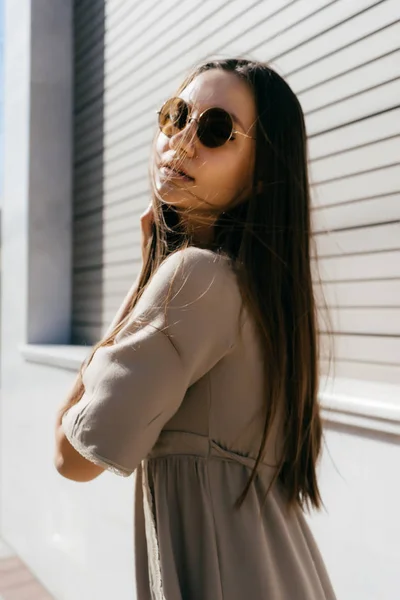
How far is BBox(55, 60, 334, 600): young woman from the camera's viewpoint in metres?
0.92

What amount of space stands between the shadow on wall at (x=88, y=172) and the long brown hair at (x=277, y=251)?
3241 mm

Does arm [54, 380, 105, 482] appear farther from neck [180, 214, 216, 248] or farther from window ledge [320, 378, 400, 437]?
window ledge [320, 378, 400, 437]

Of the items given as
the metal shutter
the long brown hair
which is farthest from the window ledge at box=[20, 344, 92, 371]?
the long brown hair

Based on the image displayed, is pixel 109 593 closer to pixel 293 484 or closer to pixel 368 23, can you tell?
pixel 293 484

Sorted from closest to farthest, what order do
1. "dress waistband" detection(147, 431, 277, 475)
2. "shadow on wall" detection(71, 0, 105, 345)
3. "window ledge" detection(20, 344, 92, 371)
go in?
"dress waistband" detection(147, 431, 277, 475)
"window ledge" detection(20, 344, 92, 371)
"shadow on wall" detection(71, 0, 105, 345)

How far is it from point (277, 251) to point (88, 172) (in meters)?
3.77

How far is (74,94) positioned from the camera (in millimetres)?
4848

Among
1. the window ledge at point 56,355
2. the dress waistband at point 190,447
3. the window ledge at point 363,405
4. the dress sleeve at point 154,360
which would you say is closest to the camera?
the dress sleeve at point 154,360

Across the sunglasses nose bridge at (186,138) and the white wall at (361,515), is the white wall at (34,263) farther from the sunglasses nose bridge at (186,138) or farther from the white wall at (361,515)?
the sunglasses nose bridge at (186,138)

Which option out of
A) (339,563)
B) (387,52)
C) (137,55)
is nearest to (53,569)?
(339,563)

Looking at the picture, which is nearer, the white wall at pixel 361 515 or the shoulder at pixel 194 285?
the shoulder at pixel 194 285

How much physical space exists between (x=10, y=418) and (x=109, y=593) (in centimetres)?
187

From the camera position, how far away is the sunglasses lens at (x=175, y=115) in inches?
44.9

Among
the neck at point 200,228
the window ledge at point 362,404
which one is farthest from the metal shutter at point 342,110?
the neck at point 200,228
